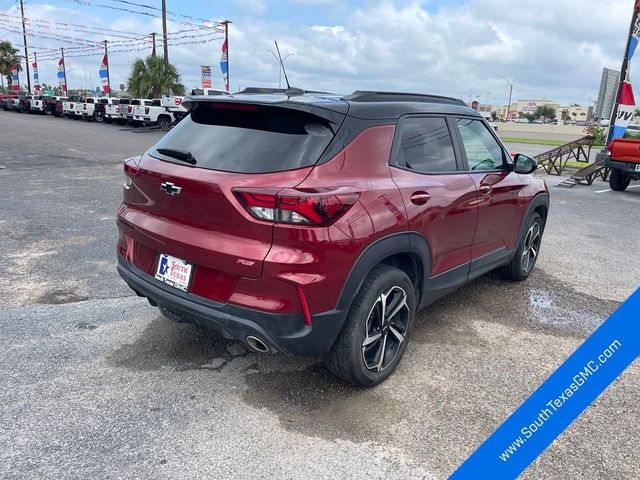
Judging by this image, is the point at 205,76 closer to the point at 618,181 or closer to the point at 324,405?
the point at 618,181

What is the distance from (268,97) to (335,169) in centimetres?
77

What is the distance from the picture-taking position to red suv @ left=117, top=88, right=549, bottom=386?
2.65 meters

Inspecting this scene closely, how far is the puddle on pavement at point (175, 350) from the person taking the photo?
11.2 feet

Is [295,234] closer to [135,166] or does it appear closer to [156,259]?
[156,259]

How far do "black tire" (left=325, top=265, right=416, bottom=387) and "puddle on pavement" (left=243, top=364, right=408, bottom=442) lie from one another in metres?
0.13

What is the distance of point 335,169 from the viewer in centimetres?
279

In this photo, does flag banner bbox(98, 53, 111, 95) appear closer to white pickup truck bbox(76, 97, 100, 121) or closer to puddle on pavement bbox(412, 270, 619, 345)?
white pickup truck bbox(76, 97, 100, 121)

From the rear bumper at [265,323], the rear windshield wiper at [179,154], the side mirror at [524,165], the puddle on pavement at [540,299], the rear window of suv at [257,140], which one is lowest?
the puddle on pavement at [540,299]

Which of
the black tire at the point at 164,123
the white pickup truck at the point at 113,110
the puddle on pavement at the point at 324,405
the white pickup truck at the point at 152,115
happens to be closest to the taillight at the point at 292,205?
the puddle on pavement at the point at 324,405

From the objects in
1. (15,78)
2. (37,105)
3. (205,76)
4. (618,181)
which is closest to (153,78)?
(205,76)

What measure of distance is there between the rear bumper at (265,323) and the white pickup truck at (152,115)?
26.4 metres

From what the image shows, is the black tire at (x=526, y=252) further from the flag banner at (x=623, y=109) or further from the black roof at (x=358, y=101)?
the flag banner at (x=623, y=109)

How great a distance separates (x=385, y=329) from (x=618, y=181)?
11.5 metres

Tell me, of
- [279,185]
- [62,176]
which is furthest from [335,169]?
[62,176]
